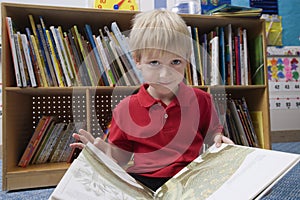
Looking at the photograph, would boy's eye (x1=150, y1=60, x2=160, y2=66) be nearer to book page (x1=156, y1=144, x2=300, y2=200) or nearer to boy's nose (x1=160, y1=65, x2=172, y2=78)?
boy's nose (x1=160, y1=65, x2=172, y2=78)

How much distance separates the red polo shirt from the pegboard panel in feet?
1.84

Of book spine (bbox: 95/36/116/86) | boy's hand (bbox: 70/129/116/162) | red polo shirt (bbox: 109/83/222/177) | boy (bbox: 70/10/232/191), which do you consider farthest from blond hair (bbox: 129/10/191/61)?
book spine (bbox: 95/36/116/86)

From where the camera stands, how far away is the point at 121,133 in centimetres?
72

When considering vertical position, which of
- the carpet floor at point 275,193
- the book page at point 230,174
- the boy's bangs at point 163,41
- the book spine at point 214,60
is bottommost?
the carpet floor at point 275,193

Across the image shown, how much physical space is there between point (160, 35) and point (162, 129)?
231mm

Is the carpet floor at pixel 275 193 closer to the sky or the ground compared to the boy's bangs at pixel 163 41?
closer to the ground

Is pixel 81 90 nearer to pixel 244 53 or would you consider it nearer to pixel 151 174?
pixel 151 174

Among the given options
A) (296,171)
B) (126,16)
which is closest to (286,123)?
(296,171)

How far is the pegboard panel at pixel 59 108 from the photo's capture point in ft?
4.16

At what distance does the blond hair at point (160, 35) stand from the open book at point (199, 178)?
281 mm

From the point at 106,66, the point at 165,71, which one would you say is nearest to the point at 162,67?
the point at 165,71

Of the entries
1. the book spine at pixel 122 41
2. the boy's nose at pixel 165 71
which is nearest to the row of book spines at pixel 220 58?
the book spine at pixel 122 41

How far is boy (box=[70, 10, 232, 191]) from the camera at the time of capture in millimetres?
655

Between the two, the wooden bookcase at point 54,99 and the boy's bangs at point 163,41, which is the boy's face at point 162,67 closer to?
the boy's bangs at point 163,41
